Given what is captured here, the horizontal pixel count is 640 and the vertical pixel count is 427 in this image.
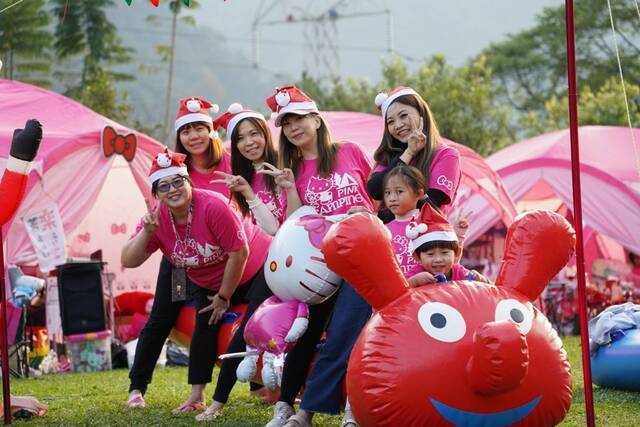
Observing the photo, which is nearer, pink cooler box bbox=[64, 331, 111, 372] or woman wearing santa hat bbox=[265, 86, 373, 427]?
woman wearing santa hat bbox=[265, 86, 373, 427]

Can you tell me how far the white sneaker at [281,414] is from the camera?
471 cm

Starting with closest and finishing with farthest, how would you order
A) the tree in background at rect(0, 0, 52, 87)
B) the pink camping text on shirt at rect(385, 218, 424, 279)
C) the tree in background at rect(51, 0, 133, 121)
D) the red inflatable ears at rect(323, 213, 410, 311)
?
the red inflatable ears at rect(323, 213, 410, 311), the pink camping text on shirt at rect(385, 218, 424, 279), the tree in background at rect(0, 0, 52, 87), the tree in background at rect(51, 0, 133, 121)

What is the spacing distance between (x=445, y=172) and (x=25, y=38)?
2754cm

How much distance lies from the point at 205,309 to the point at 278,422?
3.48 feet

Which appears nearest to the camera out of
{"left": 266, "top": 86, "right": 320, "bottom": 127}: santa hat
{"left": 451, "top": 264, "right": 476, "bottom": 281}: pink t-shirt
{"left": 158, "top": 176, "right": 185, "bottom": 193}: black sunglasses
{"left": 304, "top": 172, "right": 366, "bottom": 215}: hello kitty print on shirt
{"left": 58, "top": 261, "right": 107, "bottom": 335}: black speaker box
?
{"left": 451, "top": 264, "right": 476, "bottom": 281}: pink t-shirt

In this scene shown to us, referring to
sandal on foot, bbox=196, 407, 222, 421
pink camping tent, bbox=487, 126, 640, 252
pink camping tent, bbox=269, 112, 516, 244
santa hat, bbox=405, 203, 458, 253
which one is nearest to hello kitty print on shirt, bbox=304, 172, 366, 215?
santa hat, bbox=405, 203, 458, 253

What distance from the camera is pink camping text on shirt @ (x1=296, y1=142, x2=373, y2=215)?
489cm

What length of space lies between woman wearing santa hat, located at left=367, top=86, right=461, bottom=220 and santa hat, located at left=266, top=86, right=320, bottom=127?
1.17 feet

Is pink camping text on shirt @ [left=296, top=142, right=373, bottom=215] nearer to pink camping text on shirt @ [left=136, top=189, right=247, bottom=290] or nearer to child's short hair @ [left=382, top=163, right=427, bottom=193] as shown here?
child's short hair @ [left=382, top=163, right=427, bottom=193]

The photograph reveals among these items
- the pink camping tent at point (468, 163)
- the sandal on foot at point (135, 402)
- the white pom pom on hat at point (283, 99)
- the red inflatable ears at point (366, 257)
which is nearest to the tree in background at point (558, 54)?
the pink camping tent at point (468, 163)

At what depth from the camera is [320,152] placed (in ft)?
16.5

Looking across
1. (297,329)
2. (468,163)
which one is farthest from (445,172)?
(468,163)

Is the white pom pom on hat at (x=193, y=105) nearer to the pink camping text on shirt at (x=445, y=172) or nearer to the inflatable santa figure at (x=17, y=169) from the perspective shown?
the inflatable santa figure at (x=17, y=169)

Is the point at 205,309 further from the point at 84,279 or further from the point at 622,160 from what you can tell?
the point at 622,160
